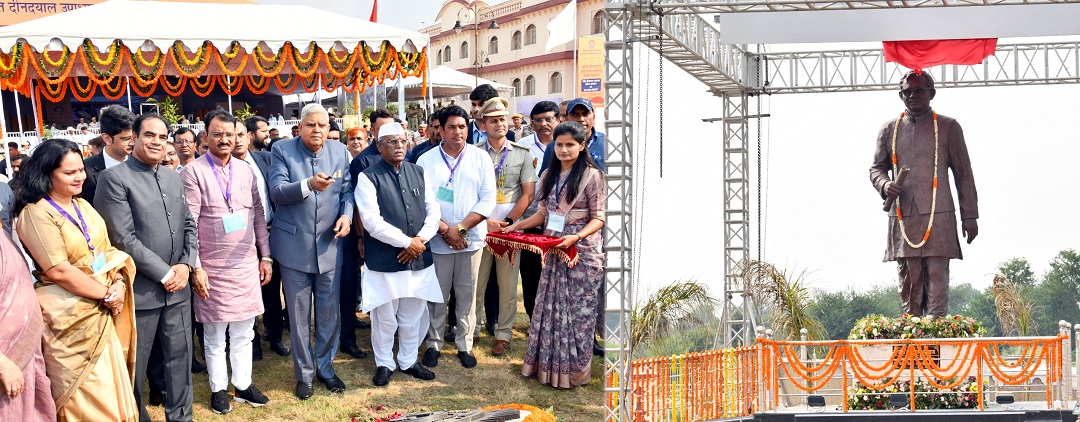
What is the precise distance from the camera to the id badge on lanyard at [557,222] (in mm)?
5709

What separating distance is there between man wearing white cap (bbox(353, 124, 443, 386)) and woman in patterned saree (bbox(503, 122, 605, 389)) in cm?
64

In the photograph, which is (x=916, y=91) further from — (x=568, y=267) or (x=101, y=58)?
(x=101, y=58)

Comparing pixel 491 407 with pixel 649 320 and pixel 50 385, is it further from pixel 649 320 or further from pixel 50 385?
pixel 50 385

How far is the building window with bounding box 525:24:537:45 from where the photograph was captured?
108 ft

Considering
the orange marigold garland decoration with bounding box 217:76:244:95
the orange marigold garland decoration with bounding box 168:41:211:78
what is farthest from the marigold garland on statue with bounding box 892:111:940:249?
the orange marigold garland decoration with bounding box 217:76:244:95

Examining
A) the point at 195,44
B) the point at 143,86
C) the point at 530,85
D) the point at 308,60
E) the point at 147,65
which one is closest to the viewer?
the point at 147,65

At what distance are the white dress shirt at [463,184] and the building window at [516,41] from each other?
28311mm

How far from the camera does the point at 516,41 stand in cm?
3441

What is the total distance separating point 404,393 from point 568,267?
1.14m

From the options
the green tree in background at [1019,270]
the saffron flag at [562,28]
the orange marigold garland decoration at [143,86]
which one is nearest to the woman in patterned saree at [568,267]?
the green tree in background at [1019,270]

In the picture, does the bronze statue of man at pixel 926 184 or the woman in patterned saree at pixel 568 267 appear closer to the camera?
the woman in patterned saree at pixel 568 267

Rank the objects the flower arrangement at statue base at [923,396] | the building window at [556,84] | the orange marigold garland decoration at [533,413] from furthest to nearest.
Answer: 1. the building window at [556,84]
2. the flower arrangement at statue base at [923,396]
3. the orange marigold garland decoration at [533,413]

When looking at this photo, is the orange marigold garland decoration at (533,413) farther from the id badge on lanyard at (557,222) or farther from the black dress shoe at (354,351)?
the black dress shoe at (354,351)

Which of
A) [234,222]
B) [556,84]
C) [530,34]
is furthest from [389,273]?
[530,34]
